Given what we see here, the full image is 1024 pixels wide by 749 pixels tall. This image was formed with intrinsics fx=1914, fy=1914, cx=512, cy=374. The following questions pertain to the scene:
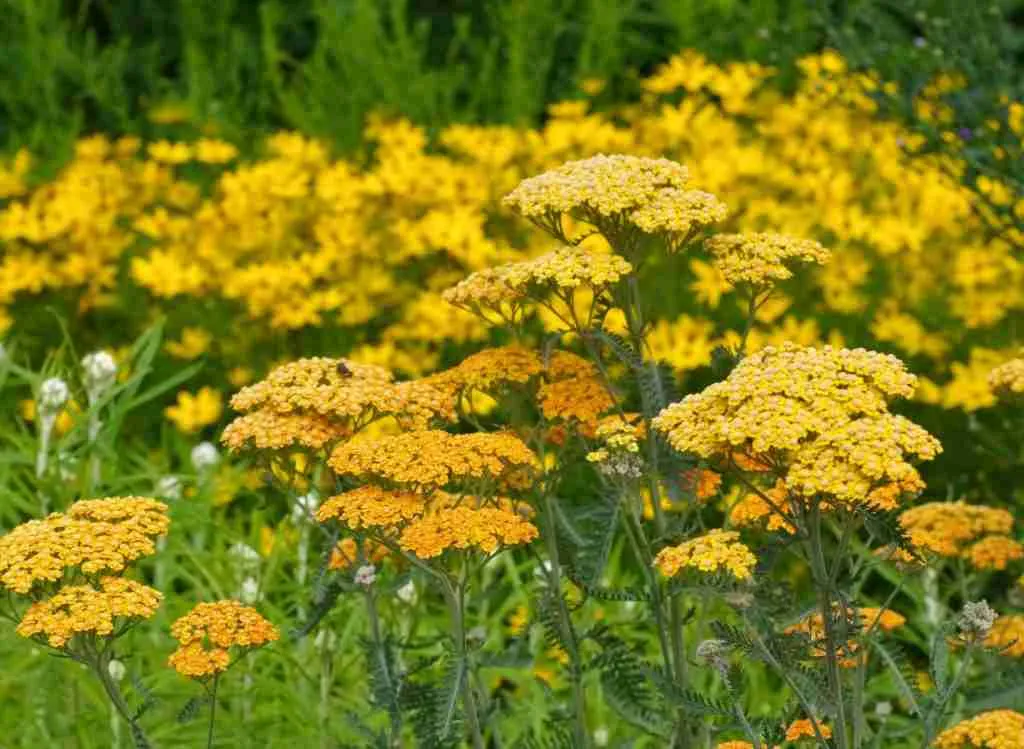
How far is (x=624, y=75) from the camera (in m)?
8.22

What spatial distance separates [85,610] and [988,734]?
1.48 m

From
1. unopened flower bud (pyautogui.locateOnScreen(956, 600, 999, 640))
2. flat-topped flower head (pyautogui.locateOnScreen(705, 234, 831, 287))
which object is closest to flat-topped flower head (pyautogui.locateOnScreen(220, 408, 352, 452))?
flat-topped flower head (pyautogui.locateOnScreen(705, 234, 831, 287))

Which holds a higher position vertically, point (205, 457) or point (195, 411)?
point (205, 457)

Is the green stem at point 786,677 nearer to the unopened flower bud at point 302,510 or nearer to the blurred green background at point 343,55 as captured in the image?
the unopened flower bud at point 302,510

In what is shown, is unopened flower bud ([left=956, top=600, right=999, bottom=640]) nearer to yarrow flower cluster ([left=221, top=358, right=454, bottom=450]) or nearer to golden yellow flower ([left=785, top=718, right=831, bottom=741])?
golden yellow flower ([left=785, top=718, right=831, bottom=741])

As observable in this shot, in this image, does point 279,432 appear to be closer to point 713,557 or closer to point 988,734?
point 713,557

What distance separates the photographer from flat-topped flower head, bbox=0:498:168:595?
9.73 feet

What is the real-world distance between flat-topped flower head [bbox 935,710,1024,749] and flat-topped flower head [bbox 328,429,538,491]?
847 mm

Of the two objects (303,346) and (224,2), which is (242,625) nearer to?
(303,346)

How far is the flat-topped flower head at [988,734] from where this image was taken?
3.14m

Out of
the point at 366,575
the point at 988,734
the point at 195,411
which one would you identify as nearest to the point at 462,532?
the point at 366,575

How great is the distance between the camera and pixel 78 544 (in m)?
3.05

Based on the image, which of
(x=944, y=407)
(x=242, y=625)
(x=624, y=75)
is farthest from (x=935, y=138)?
(x=624, y=75)

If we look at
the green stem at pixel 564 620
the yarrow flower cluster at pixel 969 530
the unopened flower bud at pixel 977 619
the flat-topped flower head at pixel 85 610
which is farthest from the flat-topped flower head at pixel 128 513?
the yarrow flower cluster at pixel 969 530
